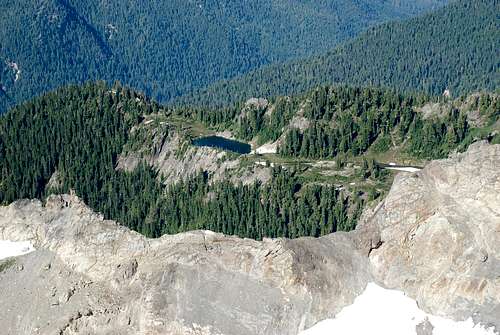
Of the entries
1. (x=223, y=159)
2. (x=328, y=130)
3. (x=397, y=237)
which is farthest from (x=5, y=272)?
(x=328, y=130)

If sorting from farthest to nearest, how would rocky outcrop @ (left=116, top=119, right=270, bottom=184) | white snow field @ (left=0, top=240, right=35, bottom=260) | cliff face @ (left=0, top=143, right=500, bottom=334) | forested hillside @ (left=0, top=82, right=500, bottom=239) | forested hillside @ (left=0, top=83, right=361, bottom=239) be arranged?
rocky outcrop @ (left=116, top=119, right=270, bottom=184) → forested hillside @ (left=0, top=82, right=500, bottom=239) → forested hillside @ (left=0, top=83, right=361, bottom=239) → white snow field @ (left=0, top=240, right=35, bottom=260) → cliff face @ (left=0, top=143, right=500, bottom=334)

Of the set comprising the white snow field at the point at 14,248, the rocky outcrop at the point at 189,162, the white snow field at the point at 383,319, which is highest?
the rocky outcrop at the point at 189,162

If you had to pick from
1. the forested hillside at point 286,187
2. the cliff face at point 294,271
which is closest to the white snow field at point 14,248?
the cliff face at point 294,271

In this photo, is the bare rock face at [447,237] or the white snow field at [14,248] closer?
the bare rock face at [447,237]

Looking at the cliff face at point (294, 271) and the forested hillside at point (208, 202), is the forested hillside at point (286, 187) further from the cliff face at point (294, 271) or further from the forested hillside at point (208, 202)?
the cliff face at point (294, 271)

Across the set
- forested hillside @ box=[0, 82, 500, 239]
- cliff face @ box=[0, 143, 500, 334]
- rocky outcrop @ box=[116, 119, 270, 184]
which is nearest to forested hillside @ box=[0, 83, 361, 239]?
forested hillside @ box=[0, 82, 500, 239]

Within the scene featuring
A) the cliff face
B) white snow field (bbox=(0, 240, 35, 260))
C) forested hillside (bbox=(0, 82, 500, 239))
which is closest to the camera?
the cliff face

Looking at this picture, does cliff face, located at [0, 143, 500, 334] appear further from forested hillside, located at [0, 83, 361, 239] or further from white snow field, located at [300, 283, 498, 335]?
forested hillside, located at [0, 83, 361, 239]
